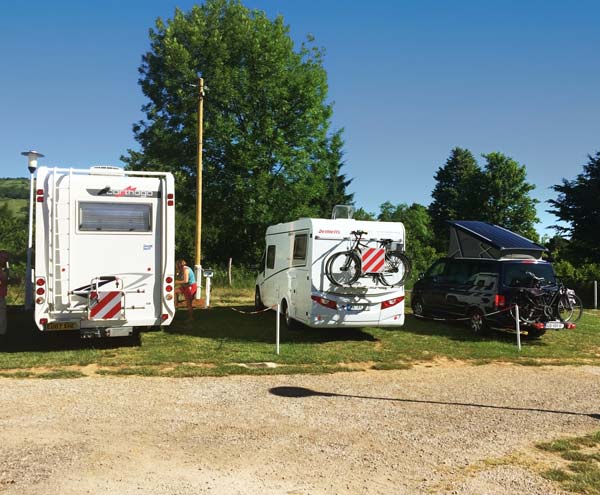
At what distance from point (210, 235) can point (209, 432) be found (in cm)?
2953

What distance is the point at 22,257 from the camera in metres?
26.3

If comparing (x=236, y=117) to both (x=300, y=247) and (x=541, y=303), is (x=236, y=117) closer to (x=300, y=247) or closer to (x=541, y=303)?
(x=300, y=247)

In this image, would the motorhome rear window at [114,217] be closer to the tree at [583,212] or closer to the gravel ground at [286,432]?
the gravel ground at [286,432]

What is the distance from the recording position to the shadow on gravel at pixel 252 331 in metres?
11.1

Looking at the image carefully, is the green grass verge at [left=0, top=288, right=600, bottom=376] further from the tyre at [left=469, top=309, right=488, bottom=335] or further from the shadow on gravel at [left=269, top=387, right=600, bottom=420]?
the shadow on gravel at [left=269, top=387, right=600, bottom=420]

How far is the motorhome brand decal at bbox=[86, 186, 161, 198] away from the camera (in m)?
9.10

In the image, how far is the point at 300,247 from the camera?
37.2 ft

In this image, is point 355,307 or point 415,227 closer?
point 355,307

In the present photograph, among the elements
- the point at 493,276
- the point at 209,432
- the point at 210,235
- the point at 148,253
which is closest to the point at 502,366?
the point at 493,276

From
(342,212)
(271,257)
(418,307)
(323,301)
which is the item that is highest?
(342,212)

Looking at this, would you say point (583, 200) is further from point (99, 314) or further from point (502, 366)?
point (99, 314)

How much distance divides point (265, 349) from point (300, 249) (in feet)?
8.36

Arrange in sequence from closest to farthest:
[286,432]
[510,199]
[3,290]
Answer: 1. [286,432]
2. [3,290]
3. [510,199]

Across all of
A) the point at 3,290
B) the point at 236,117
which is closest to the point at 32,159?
the point at 3,290
